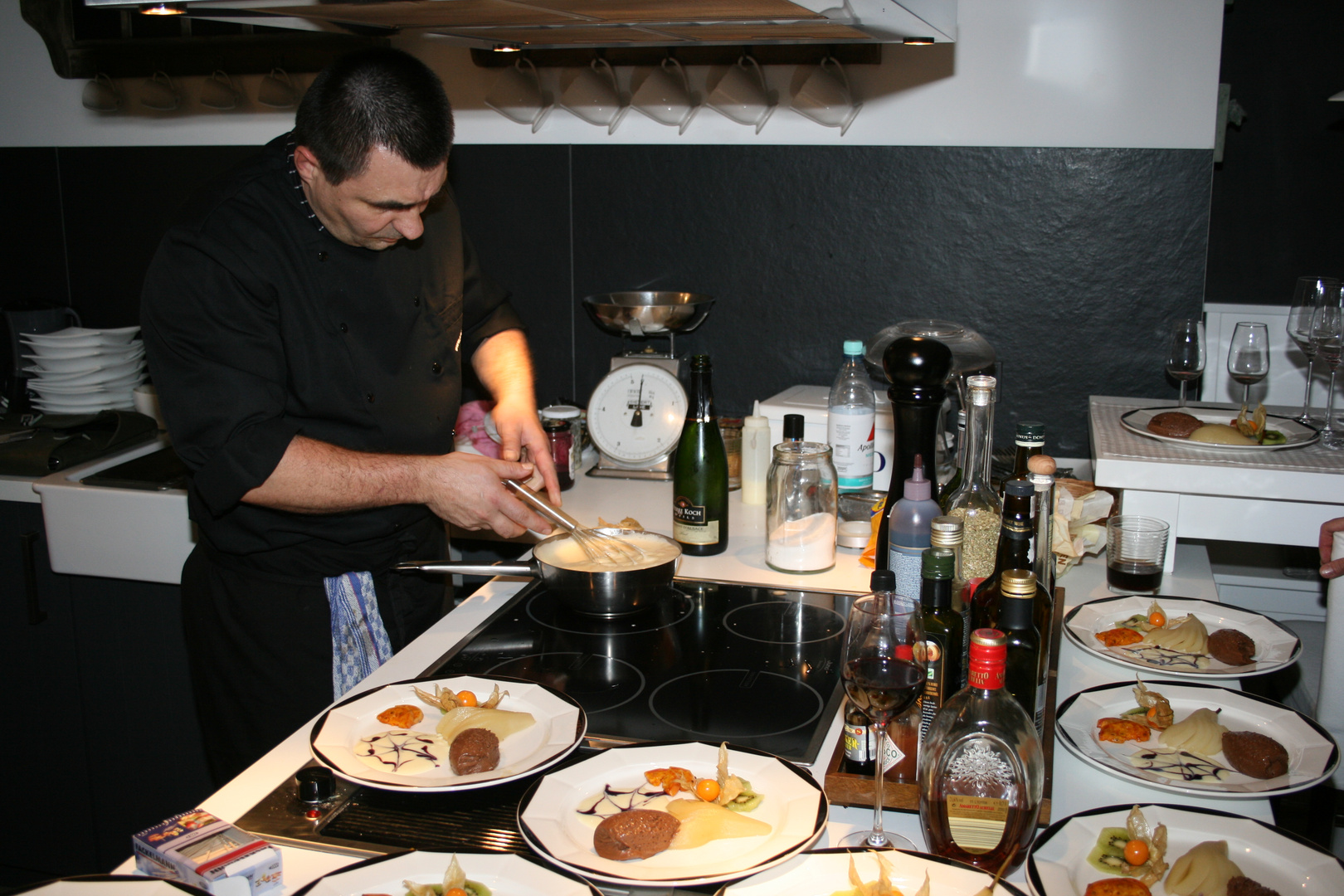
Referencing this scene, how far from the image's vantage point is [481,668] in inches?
57.7

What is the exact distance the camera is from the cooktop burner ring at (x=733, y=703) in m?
1.29

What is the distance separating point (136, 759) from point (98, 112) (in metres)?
1.86

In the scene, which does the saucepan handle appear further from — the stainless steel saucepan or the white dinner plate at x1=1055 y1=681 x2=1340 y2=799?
the white dinner plate at x1=1055 y1=681 x2=1340 y2=799

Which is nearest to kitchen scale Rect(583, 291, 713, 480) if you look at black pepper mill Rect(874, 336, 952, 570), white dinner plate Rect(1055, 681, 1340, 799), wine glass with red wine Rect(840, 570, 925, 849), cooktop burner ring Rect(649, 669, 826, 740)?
black pepper mill Rect(874, 336, 952, 570)

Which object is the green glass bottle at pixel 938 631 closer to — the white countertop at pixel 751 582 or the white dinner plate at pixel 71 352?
the white countertop at pixel 751 582

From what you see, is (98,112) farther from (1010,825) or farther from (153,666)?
(1010,825)

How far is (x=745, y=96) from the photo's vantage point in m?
2.55

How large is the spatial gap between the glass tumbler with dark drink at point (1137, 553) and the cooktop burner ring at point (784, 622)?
0.52 m

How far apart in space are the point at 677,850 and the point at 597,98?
2068 millimetres

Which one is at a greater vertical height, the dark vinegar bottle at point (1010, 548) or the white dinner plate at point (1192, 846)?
the dark vinegar bottle at point (1010, 548)

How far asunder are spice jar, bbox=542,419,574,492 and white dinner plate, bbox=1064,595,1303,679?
1.17 m

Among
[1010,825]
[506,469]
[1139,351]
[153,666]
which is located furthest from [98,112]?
[1010,825]

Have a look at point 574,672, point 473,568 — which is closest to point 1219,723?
point 574,672

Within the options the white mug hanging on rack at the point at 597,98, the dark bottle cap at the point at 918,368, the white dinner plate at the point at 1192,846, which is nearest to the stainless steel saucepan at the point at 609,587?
the dark bottle cap at the point at 918,368
